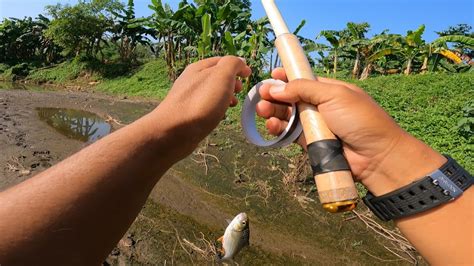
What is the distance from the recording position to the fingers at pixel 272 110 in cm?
182

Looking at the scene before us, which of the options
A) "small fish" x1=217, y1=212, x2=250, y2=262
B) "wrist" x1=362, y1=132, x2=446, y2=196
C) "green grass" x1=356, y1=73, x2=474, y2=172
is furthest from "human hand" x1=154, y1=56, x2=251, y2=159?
"green grass" x1=356, y1=73, x2=474, y2=172

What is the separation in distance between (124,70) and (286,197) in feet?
63.0

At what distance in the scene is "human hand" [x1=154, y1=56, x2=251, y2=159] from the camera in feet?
4.25

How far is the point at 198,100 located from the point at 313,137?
0.44 metres

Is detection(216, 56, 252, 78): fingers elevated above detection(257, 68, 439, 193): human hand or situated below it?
above

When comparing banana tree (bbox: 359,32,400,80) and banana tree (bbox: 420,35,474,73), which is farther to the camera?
banana tree (bbox: 359,32,400,80)

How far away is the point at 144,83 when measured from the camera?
775 inches

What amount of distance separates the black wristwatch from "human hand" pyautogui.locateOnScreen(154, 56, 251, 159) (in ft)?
2.33

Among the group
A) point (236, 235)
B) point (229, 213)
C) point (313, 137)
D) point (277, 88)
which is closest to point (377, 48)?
point (229, 213)

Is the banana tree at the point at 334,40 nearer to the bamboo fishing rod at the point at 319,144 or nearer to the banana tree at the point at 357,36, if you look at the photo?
the banana tree at the point at 357,36

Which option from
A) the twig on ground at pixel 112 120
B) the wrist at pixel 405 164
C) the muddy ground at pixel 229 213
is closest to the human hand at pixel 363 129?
the wrist at pixel 405 164

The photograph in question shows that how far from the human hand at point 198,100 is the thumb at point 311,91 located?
0.76 feet

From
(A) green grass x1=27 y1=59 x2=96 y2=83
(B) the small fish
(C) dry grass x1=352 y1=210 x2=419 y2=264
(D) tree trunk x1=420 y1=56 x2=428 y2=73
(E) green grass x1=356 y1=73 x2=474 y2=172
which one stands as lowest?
(A) green grass x1=27 y1=59 x2=96 y2=83

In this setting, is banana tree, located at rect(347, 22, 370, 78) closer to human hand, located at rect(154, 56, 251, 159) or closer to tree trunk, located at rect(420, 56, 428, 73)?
tree trunk, located at rect(420, 56, 428, 73)
